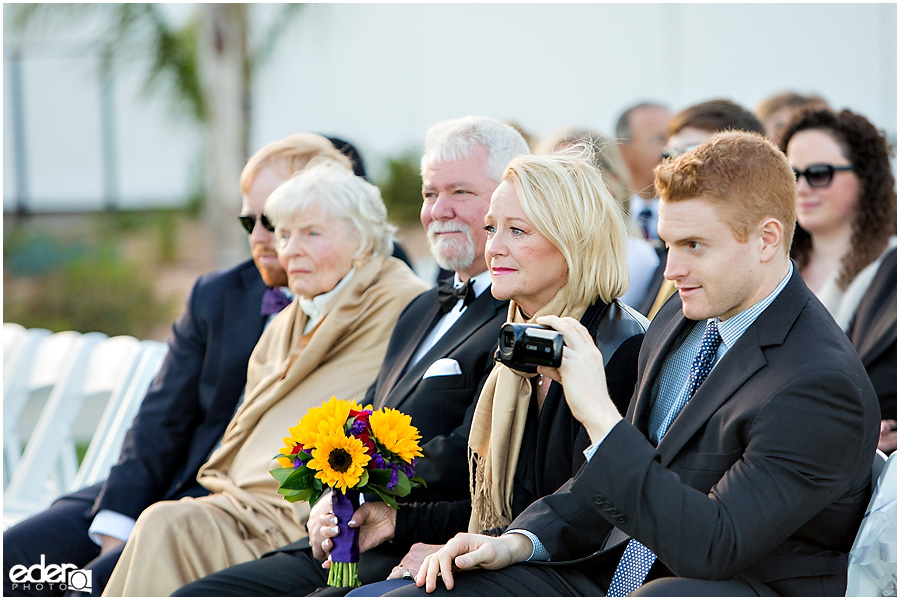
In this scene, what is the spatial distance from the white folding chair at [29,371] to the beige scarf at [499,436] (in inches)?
144

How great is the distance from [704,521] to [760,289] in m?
0.64

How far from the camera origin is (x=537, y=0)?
1205 centimetres

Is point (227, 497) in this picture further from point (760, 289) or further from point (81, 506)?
point (760, 289)

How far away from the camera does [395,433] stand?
302 centimetres

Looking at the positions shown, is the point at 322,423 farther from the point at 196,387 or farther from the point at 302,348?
the point at 196,387

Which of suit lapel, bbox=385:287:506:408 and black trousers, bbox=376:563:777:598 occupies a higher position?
suit lapel, bbox=385:287:506:408

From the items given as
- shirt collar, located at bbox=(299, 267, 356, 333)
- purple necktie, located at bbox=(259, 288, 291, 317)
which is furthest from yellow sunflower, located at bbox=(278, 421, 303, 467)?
purple necktie, located at bbox=(259, 288, 291, 317)

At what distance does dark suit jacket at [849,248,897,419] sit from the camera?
4223 mm

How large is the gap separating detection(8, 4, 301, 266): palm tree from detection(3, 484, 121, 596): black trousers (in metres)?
9.56

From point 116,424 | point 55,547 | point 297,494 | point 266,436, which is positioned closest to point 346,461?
point 297,494

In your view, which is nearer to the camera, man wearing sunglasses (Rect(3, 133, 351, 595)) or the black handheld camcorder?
the black handheld camcorder

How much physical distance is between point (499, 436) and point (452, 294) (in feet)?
2.94

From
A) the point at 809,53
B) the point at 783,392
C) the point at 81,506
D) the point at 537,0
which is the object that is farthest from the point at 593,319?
the point at 537,0

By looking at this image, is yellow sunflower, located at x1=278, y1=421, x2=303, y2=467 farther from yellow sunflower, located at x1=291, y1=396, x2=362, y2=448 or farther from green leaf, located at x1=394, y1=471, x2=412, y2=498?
green leaf, located at x1=394, y1=471, x2=412, y2=498
